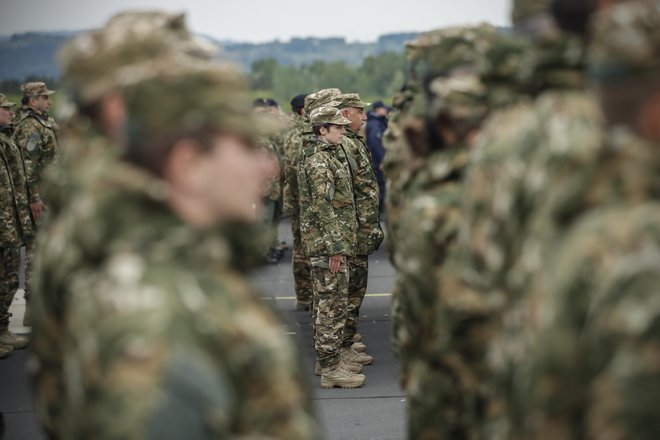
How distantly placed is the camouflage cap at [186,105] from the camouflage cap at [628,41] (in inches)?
31.5

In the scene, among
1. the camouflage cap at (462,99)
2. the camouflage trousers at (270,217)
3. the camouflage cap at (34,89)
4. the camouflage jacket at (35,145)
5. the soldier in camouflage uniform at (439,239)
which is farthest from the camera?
the camouflage trousers at (270,217)

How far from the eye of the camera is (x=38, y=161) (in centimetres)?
991

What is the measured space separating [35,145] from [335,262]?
155 inches

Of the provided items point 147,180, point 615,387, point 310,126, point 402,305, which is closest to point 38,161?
point 310,126

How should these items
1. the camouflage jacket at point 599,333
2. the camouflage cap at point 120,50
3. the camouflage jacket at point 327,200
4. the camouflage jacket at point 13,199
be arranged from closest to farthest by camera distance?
the camouflage jacket at point 599,333, the camouflage cap at point 120,50, the camouflage jacket at point 327,200, the camouflage jacket at point 13,199

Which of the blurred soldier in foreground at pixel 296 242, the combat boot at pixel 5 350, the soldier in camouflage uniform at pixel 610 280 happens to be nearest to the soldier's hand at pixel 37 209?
the combat boot at pixel 5 350

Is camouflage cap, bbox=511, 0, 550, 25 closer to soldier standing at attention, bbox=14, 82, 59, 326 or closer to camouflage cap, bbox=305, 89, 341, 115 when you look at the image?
camouflage cap, bbox=305, 89, 341, 115

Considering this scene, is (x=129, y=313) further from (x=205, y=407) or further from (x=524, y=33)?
(x=524, y=33)

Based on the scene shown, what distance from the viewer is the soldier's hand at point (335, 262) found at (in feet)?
25.3

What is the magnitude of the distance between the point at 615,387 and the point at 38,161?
882cm

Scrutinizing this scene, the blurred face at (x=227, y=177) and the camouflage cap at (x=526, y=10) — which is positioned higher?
the camouflage cap at (x=526, y=10)

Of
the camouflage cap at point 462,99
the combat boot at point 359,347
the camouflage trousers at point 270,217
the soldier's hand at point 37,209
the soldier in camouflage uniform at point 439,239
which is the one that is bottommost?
the combat boot at point 359,347

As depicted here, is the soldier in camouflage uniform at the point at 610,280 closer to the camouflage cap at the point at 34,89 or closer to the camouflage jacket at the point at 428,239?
the camouflage jacket at the point at 428,239

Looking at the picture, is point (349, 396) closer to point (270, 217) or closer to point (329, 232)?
point (329, 232)
